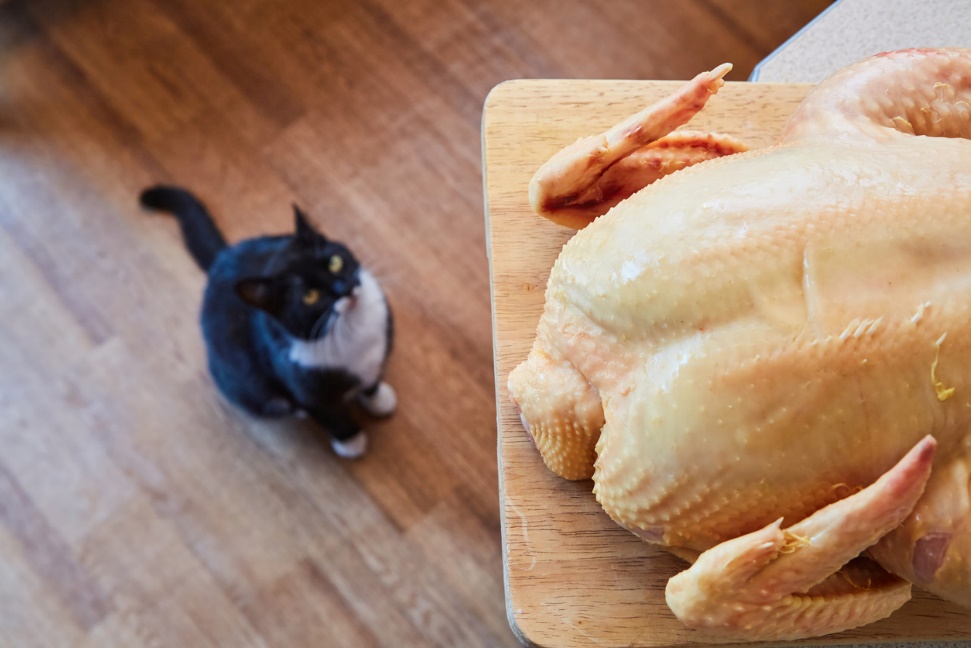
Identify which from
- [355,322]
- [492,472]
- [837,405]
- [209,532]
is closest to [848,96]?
[837,405]

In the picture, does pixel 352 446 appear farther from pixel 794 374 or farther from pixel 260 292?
pixel 794 374

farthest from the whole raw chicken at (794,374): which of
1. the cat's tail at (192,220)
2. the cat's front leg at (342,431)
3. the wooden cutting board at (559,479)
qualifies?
the cat's tail at (192,220)

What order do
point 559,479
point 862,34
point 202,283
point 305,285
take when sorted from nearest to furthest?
point 559,479 → point 862,34 → point 305,285 → point 202,283

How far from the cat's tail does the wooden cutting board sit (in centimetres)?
65

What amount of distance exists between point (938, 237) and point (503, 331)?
35 cm

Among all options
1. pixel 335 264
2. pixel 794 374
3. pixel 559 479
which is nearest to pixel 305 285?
pixel 335 264

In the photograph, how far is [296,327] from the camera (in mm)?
983

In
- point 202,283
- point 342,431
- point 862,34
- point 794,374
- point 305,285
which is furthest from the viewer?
point 202,283

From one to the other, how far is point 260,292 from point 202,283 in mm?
462

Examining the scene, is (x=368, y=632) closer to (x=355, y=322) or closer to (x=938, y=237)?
(x=355, y=322)

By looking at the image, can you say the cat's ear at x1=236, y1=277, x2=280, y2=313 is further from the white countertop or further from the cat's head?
the white countertop

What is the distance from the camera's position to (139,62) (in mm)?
1415

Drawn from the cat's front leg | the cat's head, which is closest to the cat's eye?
the cat's head

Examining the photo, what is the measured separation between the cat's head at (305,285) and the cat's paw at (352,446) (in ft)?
0.86
